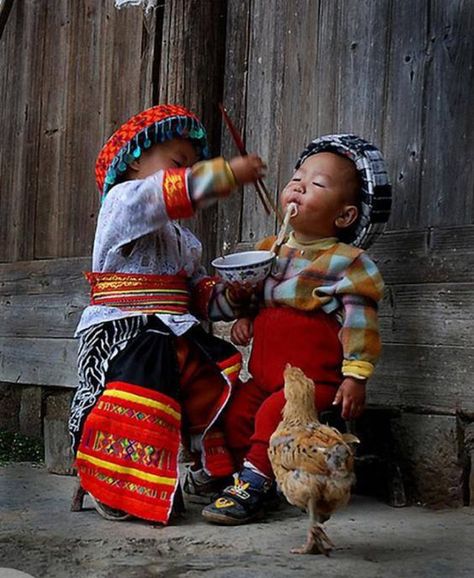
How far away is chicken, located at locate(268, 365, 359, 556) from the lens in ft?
8.22

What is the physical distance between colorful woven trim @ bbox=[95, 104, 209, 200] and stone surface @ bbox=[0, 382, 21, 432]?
94.5 inches

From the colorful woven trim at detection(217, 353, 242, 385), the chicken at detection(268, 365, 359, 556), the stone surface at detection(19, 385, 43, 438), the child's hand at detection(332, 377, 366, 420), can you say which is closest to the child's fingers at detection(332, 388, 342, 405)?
the child's hand at detection(332, 377, 366, 420)

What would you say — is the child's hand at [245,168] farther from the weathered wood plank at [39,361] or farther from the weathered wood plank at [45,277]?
the weathered wood plank at [39,361]

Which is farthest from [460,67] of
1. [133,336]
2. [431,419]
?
[133,336]

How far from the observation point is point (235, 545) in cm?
275

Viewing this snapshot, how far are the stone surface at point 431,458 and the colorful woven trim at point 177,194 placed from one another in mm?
1143

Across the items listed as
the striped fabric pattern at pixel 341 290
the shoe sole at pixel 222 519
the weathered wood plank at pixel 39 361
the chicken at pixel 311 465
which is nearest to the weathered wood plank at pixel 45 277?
the weathered wood plank at pixel 39 361

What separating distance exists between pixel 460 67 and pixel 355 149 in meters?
0.49

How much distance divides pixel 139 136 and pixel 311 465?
1.32 m

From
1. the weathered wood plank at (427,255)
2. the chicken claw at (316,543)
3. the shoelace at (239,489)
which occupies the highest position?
the weathered wood plank at (427,255)

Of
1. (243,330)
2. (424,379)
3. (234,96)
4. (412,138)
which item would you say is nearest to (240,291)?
(243,330)

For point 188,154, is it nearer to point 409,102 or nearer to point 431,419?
point 409,102

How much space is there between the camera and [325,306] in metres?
3.17

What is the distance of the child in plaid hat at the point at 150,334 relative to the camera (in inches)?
120
